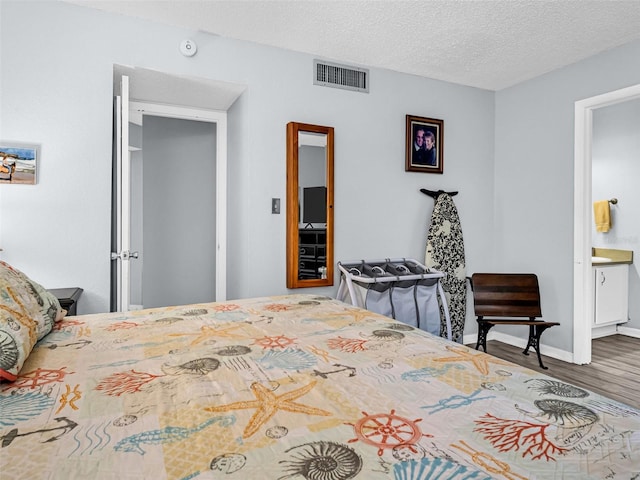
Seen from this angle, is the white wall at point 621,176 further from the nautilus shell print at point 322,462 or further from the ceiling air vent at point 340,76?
the nautilus shell print at point 322,462

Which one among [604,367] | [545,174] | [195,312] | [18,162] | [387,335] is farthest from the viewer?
[545,174]

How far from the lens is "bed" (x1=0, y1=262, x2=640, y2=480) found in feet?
2.23

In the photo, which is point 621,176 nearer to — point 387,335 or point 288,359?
point 387,335

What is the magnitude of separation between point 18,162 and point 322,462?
2.66 metres

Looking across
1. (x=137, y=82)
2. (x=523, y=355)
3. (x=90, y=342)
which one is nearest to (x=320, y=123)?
(x=137, y=82)

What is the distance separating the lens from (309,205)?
3.23m

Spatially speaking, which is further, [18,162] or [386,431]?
[18,162]

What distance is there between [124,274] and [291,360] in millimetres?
1884

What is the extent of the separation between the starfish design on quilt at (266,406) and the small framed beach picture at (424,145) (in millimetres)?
3034

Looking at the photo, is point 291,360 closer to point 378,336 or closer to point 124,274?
point 378,336

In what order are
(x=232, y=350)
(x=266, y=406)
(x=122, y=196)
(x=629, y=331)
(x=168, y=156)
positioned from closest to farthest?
(x=266, y=406) → (x=232, y=350) → (x=122, y=196) → (x=629, y=331) → (x=168, y=156)

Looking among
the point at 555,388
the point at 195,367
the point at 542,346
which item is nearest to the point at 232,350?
the point at 195,367

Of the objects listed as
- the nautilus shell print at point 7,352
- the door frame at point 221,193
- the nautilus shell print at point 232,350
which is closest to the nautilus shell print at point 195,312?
the nautilus shell print at point 232,350

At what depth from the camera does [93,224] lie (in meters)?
2.63
